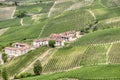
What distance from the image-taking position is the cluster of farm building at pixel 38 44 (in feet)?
427

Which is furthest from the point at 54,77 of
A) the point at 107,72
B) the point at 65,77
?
the point at 107,72

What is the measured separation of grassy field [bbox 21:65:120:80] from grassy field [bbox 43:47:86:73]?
9.02 meters

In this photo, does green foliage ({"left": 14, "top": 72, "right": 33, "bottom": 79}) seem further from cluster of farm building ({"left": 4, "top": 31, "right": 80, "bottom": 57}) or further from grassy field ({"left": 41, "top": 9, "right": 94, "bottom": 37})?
grassy field ({"left": 41, "top": 9, "right": 94, "bottom": 37})

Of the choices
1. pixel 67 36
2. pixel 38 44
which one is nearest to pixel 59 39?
pixel 67 36

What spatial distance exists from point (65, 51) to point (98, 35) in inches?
712

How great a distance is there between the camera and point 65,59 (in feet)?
356

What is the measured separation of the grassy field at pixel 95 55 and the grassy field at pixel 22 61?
1838 centimetres

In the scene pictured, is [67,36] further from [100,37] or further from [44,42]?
[100,37]

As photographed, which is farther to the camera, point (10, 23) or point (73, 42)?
point (10, 23)

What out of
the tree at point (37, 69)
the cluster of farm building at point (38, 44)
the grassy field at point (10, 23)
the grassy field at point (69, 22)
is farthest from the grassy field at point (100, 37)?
the grassy field at point (10, 23)

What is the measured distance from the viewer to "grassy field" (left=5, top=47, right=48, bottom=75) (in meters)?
112

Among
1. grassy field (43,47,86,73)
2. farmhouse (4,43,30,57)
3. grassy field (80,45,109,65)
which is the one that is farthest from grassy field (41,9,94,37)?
grassy field (80,45,109,65)

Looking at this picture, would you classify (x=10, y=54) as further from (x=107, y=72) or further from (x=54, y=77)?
(x=107, y=72)

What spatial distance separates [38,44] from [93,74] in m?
50.8
